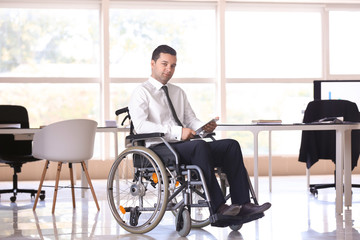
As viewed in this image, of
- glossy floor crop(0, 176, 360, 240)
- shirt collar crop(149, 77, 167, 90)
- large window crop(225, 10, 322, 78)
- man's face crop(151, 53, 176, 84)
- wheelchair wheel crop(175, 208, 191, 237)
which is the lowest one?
glossy floor crop(0, 176, 360, 240)

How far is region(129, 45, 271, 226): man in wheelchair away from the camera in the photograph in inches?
129

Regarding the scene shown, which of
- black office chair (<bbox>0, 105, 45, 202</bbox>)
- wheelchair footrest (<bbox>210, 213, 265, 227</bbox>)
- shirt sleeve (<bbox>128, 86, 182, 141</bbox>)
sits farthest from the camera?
black office chair (<bbox>0, 105, 45, 202</bbox>)

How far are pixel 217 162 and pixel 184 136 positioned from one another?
24cm

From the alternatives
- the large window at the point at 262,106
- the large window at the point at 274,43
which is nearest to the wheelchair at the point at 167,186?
the large window at the point at 262,106

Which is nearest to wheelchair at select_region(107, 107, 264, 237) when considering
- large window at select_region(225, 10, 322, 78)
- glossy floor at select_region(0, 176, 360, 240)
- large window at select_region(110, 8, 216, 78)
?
glossy floor at select_region(0, 176, 360, 240)

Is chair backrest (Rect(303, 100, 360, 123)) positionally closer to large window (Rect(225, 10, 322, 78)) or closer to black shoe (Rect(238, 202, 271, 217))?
black shoe (Rect(238, 202, 271, 217))

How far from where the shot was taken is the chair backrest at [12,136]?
586cm

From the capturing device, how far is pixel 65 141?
187 inches

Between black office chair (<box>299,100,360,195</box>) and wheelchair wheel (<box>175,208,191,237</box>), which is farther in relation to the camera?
black office chair (<box>299,100,360,195</box>)

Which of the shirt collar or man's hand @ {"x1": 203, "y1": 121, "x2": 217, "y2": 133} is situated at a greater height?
the shirt collar

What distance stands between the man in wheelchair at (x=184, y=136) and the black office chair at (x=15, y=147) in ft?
7.62

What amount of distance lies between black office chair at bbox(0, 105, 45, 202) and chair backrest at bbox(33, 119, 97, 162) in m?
0.95

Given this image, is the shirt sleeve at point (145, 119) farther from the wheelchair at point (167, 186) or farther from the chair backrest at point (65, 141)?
the chair backrest at point (65, 141)

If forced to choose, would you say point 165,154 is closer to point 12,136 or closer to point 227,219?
point 227,219
